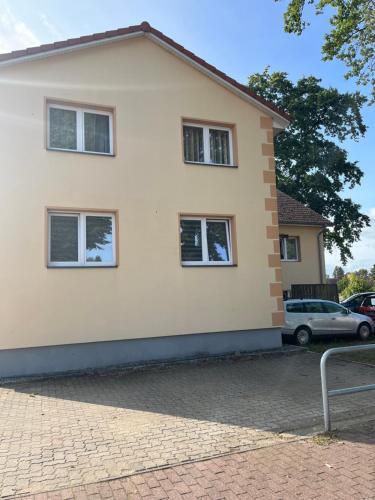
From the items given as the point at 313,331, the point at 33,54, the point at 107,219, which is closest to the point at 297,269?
the point at 313,331

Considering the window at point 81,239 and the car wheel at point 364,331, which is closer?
the window at point 81,239

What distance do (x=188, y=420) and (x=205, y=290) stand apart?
4.73 metres

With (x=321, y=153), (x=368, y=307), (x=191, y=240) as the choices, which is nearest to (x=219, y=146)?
(x=191, y=240)

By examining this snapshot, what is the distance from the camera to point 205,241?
10.8 meters

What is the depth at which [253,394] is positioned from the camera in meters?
7.22

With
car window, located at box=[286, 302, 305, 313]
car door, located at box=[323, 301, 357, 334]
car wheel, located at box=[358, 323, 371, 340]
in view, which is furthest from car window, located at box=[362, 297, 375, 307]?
car window, located at box=[286, 302, 305, 313]

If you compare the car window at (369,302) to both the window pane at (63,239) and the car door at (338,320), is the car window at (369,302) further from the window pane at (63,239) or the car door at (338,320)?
the window pane at (63,239)

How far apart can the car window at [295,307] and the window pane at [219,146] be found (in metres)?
4.99

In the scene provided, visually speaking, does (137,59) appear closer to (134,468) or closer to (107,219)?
(107,219)

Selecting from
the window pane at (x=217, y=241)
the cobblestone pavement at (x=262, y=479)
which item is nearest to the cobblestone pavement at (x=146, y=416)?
the cobblestone pavement at (x=262, y=479)

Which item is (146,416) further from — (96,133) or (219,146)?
(219,146)

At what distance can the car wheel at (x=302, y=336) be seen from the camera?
1309 cm

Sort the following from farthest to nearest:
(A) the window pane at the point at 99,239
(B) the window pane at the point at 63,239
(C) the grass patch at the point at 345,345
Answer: (C) the grass patch at the point at 345,345, (A) the window pane at the point at 99,239, (B) the window pane at the point at 63,239

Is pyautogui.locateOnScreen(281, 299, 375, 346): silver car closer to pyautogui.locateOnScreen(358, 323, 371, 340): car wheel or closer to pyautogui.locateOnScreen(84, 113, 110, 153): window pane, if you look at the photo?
pyautogui.locateOnScreen(358, 323, 371, 340): car wheel
